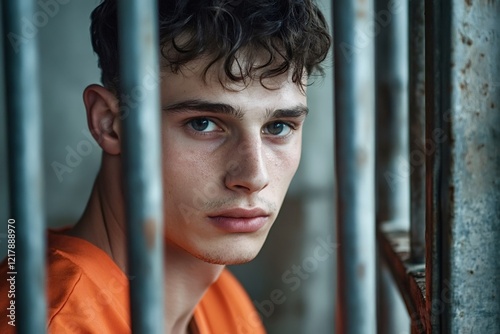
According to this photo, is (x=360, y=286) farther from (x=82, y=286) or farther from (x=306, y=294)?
(x=306, y=294)

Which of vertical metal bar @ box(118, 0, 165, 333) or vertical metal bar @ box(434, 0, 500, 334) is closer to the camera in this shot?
vertical metal bar @ box(118, 0, 165, 333)

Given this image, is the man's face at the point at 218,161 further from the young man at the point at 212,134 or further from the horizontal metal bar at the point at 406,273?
the horizontal metal bar at the point at 406,273

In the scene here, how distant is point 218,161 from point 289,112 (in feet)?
0.58

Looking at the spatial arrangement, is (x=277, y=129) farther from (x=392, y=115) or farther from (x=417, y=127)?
(x=392, y=115)

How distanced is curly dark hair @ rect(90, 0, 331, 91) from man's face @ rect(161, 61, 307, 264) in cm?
3

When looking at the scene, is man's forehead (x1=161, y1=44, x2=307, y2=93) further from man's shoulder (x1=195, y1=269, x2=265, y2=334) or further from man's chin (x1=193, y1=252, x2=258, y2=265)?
man's shoulder (x1=195, y1=269, x2=265, y2=334)

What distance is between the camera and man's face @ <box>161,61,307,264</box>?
45.7 inches

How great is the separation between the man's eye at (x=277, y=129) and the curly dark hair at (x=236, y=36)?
9 centimetres

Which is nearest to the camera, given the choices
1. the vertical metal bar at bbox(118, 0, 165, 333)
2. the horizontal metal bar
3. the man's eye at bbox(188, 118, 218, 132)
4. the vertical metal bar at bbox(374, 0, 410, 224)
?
the vertical metal bar at bbox(118, 0, 165, 333)

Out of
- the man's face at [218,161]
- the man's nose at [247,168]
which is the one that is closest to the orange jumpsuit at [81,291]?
the man's face at [218,161]

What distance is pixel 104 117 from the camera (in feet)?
4.20

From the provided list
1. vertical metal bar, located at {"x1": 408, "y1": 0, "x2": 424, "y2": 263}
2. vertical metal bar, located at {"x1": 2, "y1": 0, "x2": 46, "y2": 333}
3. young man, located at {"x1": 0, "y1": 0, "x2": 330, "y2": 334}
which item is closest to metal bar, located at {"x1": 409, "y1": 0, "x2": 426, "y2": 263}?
vertical metal bar, located at {"x1": 408, "y1": 0, "x2": 424, "y2": 263}

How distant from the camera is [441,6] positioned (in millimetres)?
786

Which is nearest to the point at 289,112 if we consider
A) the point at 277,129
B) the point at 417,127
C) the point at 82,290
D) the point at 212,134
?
the point at 277,129
